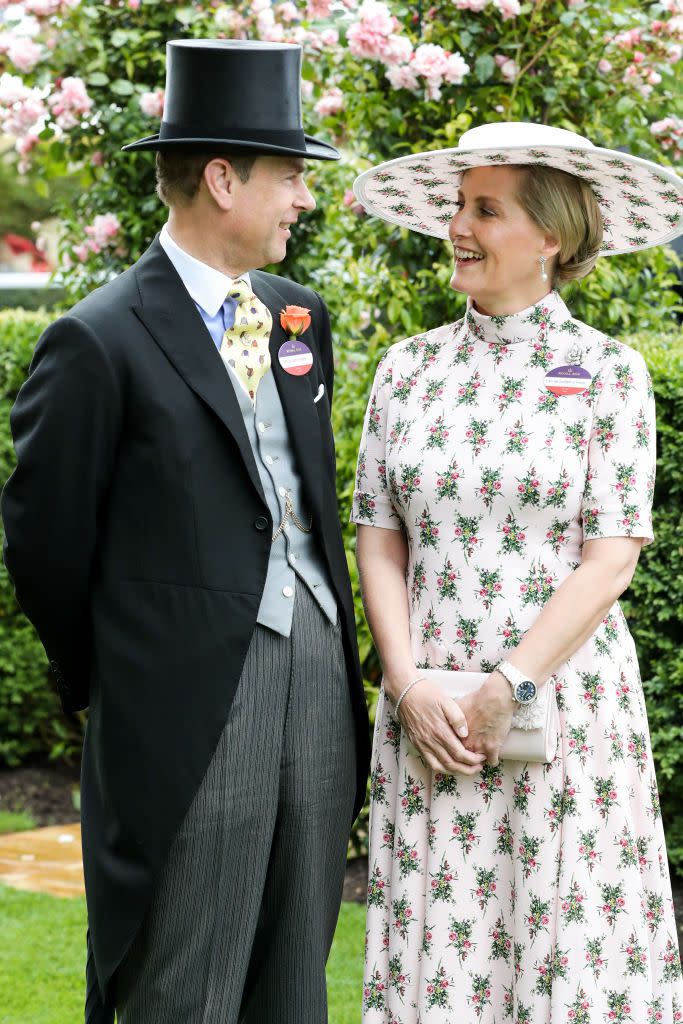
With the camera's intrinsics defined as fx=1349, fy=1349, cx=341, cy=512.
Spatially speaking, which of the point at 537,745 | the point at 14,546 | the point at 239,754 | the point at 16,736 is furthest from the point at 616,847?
the point at 16,736

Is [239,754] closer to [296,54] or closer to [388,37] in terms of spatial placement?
[296,54]

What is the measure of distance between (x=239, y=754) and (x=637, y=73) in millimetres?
2693

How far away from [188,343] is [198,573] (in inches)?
16.3

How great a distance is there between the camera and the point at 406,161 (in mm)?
2777

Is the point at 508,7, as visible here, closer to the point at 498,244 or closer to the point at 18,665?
the point at 498,244

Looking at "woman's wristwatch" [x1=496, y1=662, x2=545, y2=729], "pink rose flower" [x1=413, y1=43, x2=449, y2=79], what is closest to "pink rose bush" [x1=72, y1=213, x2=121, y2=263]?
"pink rose flower" [x1=413, y1=43, x2=449, y2=79]

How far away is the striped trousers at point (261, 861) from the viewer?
96.0 inches

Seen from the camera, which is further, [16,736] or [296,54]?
[16,736]

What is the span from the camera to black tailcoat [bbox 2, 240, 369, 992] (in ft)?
7.65

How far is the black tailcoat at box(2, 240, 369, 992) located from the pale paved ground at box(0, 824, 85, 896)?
8.17 feet

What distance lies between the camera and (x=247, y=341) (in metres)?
2.56

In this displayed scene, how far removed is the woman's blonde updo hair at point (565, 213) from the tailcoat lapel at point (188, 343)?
706 mm

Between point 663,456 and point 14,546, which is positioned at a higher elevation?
point 663,456

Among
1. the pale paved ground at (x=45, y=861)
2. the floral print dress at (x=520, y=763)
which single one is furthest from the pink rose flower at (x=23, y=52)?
the pale paved ground at (x=45, y=861)
